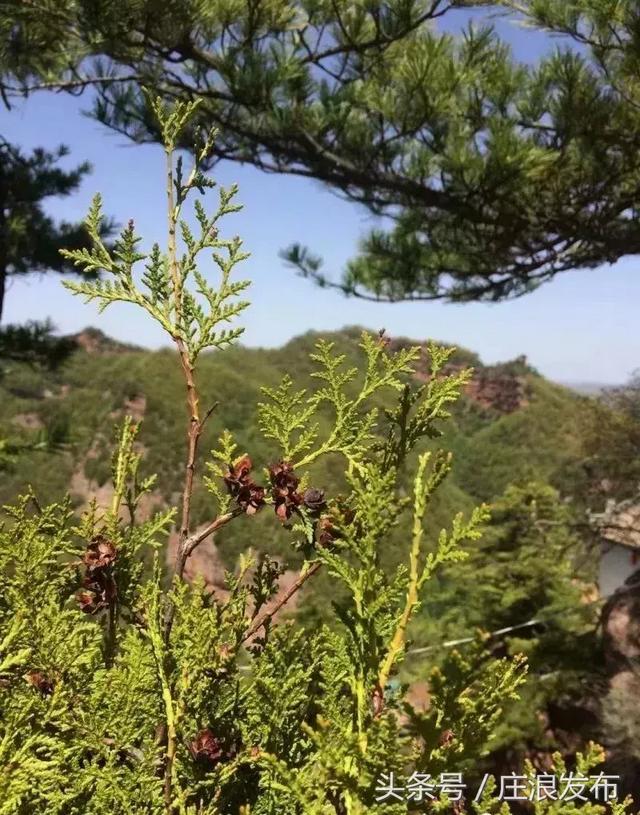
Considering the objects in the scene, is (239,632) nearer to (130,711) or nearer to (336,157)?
(130,711)

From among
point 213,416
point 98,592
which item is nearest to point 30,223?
point 98,592

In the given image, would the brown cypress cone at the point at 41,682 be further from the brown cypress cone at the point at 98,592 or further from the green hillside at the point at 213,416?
the green hillside at the point at 213,416

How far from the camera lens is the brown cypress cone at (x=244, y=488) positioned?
4.23 ft

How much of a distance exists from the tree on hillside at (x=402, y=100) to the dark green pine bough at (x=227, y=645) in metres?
3.27

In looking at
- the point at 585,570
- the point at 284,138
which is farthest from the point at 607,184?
the point at 585,570

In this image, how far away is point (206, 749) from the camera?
1.22 metres

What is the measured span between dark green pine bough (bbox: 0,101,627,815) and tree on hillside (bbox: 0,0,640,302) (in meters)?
3.27

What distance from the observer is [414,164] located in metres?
4.77

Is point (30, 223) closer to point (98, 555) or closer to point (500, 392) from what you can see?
point (98, 555)

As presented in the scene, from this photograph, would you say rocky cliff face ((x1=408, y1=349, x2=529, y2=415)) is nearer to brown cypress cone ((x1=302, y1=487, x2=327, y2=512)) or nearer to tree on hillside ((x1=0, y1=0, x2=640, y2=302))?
tree on hillside ((x1=0, y1=0, x2=640, y2=302))

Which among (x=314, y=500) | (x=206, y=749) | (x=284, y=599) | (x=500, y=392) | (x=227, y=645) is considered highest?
(x=500, y=392)

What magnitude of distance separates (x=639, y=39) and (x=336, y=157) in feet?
6.60

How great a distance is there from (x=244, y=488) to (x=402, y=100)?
393 centimetres

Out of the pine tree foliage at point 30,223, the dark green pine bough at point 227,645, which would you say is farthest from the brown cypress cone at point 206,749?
the pine tree foliage at point 30,223
